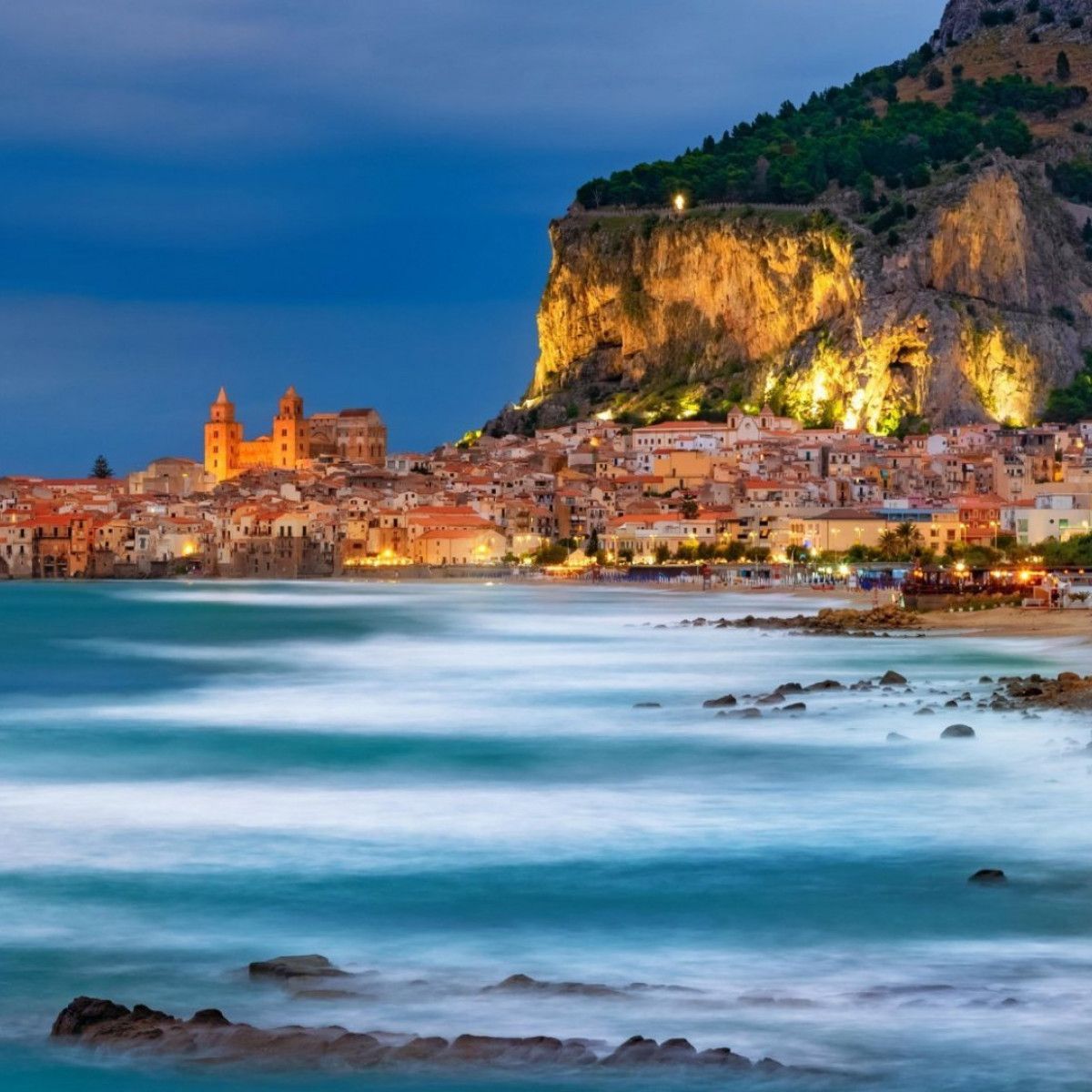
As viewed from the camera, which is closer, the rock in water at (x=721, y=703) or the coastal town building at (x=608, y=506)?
the rock in water at (x=721, y=703)

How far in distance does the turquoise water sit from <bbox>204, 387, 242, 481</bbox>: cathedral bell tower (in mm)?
90413

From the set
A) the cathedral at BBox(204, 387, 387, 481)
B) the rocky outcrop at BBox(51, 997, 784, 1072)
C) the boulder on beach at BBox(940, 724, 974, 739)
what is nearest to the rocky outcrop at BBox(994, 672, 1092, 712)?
the boulder on beach at BBox(940, 724, 974, 739)

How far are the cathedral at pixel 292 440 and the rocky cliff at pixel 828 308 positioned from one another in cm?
752

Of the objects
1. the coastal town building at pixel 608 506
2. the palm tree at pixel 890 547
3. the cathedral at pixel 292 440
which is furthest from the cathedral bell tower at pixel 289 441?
the palm tree at pixel 890 547

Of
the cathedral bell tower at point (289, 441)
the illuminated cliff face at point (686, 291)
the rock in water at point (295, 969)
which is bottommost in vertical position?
the rock in water at point (295, 969)

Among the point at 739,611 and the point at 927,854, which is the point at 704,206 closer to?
the point at 739,611

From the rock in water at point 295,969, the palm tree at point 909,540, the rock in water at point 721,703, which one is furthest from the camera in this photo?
the palm tree at point 909,540

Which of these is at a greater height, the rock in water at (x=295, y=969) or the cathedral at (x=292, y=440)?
the cathedral at (x=292, y=440)

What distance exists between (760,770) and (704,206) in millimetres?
95967

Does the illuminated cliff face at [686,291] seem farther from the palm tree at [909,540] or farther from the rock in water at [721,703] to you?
the rock in water at [721,703]

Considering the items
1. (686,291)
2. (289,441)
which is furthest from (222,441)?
(686,291)

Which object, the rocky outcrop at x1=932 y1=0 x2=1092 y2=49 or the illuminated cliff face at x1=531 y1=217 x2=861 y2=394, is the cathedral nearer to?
the illuminated cliff face at x1=531 y1=217 x2=861 y2=394

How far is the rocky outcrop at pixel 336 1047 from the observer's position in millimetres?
9359

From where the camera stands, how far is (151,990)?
10898mm
